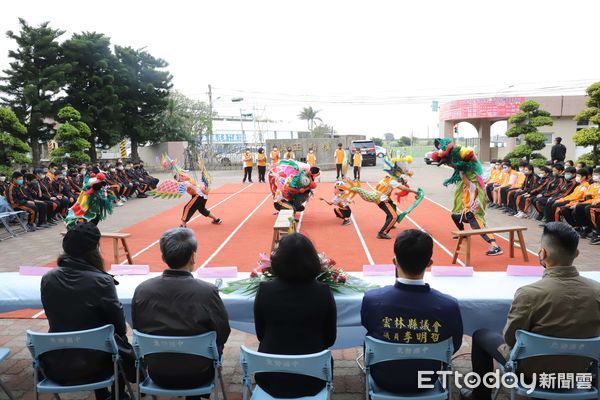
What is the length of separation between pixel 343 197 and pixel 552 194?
16.2 feet

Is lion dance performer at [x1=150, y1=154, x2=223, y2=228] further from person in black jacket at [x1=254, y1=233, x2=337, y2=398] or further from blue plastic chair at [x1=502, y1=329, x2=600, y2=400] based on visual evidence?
blue plastic chair at [x1=502, y1=329, x2=600, y2=400]

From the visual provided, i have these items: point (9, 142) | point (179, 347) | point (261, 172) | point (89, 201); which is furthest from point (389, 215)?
point (9, 142)

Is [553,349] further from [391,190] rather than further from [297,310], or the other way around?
[391,190]

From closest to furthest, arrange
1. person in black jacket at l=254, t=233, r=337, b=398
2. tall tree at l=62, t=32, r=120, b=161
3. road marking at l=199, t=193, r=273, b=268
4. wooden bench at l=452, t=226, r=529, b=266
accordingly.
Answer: person in black jacket at l=254, t=233, r=337, b=398, wooden bench at l=452, t=226, r=529, b=266, road marking at l=199, t=193, r=273, b=268, tall tree at l=62, t=32, r=120, b=161

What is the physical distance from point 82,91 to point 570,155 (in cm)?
3022

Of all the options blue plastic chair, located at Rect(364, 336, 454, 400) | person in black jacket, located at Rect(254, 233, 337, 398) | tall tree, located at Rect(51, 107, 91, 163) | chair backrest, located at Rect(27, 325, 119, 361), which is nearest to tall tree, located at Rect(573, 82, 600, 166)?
blue plastic chair, located at Rect(364, 336, 454, 400)

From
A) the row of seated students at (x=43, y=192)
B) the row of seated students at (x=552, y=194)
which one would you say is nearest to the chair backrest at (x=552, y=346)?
the row of seated students at (x=552, y=194)

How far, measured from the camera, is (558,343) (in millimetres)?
2615

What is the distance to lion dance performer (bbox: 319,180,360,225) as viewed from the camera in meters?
10.3

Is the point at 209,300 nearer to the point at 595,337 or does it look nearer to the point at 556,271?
the point at 556,271

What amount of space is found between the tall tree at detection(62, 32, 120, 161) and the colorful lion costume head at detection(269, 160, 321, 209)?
1962 centimetres

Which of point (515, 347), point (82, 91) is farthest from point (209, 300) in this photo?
point (82, 91)

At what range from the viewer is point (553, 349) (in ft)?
8.62

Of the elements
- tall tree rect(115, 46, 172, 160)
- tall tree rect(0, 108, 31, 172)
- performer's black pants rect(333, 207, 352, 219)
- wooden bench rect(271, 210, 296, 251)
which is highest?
tall tree rect(115, 46, 172, 160)
